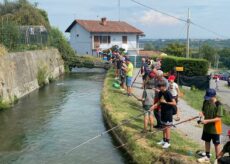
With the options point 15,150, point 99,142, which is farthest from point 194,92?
point 15,150

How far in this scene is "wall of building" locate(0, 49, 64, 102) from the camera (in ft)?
69.7

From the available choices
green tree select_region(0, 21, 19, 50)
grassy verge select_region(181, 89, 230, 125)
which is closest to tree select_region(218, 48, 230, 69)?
grassy verge select_region(181, 89, 230, 125)

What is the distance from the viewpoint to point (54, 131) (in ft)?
51.2

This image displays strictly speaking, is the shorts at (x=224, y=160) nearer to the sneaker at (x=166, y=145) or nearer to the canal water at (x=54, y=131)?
the sneaker at (x=166, y=145)

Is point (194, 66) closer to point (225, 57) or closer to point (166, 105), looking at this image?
point (166, 105)

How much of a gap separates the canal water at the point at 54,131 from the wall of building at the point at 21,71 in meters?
0.78

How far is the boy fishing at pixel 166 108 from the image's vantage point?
426 inches

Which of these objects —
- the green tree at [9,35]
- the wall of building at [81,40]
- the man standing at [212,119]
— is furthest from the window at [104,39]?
the man standing at [212,119]

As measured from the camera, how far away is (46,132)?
1550 cm

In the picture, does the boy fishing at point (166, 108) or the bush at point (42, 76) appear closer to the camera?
the boy fishing at point (166, 108)

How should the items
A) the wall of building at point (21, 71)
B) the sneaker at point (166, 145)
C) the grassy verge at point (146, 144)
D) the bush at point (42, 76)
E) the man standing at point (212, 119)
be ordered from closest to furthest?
the man standing at point (212, 119)
the grassy verge at point (146, 144)
the sneaker at point (166, 145)
the wall of building at point (21, 71)
the bush at point (42, 76)

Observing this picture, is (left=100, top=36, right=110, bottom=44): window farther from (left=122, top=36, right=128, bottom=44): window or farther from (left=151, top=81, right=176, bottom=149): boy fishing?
(left=151, top=81, right=176, bottom=149): boy fishing

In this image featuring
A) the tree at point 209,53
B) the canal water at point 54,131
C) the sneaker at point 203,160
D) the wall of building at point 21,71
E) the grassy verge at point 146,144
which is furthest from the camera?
the tree at point 209,53

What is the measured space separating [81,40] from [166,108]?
52.7 metres
